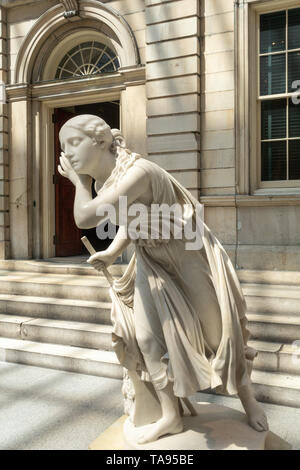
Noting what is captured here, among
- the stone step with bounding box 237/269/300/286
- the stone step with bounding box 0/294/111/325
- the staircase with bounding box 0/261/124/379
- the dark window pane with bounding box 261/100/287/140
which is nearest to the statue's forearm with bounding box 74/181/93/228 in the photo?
the staircase with bounding box 0/261/124/379

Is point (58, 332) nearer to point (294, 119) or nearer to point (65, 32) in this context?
point (294, 119)

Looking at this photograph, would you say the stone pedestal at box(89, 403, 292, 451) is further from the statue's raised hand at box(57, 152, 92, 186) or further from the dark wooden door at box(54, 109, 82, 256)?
the dark wooden door at box(54, 109, 82, 256)

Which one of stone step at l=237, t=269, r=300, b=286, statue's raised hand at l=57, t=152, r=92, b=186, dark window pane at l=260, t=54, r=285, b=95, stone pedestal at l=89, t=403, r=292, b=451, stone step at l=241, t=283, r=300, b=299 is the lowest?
stone pedestal at l=89, t=403, r=292, b=451

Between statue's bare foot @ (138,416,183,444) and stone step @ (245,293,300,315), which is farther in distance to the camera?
stone step @ (245,293,300,315)

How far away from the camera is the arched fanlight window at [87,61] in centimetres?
698

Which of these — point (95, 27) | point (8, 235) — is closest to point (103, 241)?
point (8, 235)

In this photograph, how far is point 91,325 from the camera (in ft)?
14.5

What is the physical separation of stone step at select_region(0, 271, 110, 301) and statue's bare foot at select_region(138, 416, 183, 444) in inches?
105

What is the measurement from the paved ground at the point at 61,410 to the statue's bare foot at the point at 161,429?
513mm

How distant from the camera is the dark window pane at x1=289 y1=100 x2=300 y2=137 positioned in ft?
18.5

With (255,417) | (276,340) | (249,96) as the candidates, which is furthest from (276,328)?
(249,96)

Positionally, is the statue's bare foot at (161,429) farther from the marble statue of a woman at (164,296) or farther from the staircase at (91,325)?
the staircase at (91,325)

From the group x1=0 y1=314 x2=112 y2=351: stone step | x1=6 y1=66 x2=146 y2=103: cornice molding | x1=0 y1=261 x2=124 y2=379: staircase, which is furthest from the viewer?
x1=6 y1=66 x2=146 y2=103: cornice molding

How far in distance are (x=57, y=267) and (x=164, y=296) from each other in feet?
14.1
